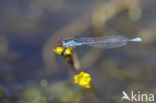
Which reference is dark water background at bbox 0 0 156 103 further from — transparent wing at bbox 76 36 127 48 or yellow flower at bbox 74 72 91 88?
transparent wing at bbox 76 36 127 48

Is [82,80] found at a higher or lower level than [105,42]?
lower

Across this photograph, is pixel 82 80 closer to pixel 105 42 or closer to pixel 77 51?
pixel 105 42

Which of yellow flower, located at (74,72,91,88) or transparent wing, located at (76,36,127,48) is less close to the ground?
transparent wing, located at (76,36,127,48)

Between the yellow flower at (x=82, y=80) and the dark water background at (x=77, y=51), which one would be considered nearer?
the yellow flower at (x=82, y=80)

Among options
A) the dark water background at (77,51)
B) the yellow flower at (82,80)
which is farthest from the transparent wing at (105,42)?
the dark water background at (77,51)

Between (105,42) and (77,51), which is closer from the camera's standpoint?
(105,42)

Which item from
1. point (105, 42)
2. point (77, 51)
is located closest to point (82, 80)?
point (105, 42)

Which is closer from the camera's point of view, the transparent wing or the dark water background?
the transparent wing

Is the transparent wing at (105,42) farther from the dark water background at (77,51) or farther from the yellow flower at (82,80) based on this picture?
the dark water background at (77,51)

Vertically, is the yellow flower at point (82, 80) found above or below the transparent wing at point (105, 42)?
below

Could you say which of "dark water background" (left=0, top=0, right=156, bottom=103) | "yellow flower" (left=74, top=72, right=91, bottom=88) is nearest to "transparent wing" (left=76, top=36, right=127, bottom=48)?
"yellow flower" (left=74, top=72, right=91, bottom=88)

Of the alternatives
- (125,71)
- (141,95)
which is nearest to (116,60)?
(125,71)

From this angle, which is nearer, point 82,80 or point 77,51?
point 82,80
